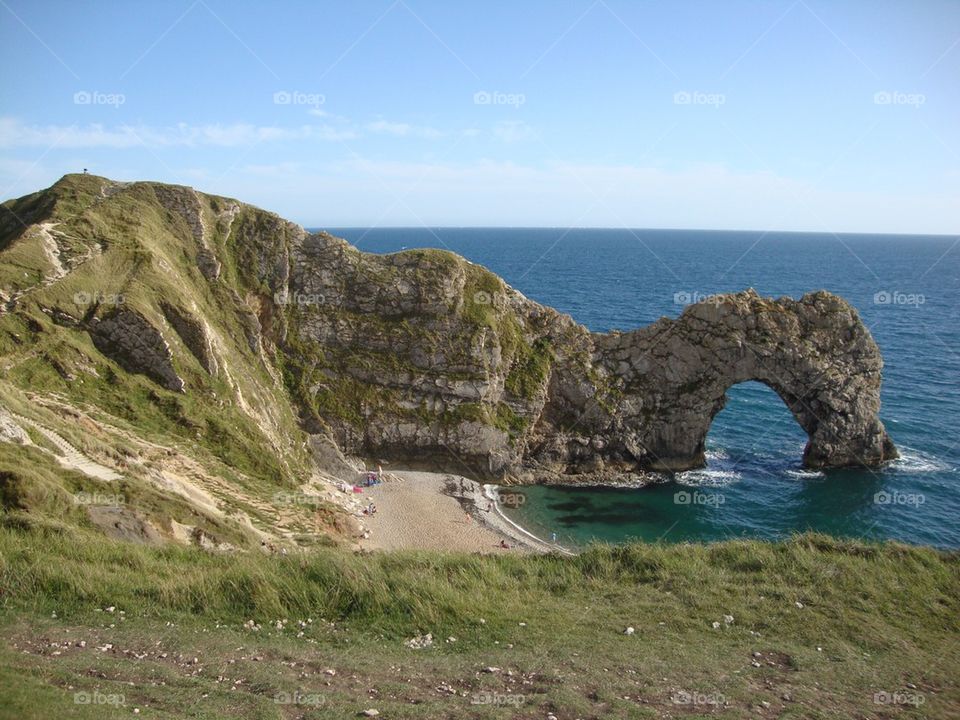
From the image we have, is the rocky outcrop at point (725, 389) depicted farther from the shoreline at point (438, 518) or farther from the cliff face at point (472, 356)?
the shoreline at point (438, 518)

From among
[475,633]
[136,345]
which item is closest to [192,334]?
[136,345]

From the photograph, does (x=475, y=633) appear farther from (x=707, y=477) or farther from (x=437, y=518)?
(x=707, y=477)

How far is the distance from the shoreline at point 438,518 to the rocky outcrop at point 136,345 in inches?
616

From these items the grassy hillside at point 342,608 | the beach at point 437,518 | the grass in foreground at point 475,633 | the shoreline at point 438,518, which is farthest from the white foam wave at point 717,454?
the grass in foreground at point 475,633

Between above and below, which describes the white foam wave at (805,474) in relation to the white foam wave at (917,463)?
below

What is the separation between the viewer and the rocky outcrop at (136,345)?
40.2m

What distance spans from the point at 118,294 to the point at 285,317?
49.6ft

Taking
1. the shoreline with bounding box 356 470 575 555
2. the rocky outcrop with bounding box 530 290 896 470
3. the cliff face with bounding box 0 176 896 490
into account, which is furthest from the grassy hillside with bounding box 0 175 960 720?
the rocky outcrop with bounding box 530 290 896 470

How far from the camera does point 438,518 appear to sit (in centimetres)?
4612

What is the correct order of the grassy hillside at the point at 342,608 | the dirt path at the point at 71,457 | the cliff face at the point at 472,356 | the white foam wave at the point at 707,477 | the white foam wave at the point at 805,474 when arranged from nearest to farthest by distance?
the grassy hillside at the point at 342,608, the dirt path at the point at 71,457, the white foam wave at the point at 707,477, the cliff face at the point at 472,356, the white foam wave at the point at 805,474

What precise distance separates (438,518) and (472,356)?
15309 mm

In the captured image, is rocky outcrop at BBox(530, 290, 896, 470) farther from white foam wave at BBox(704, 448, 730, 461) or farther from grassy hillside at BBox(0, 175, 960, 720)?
grassy hillside at BBox(0, 175, 960, 720)

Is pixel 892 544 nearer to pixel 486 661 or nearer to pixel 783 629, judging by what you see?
pixel 783 629

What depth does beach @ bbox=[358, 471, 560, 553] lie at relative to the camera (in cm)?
4238
